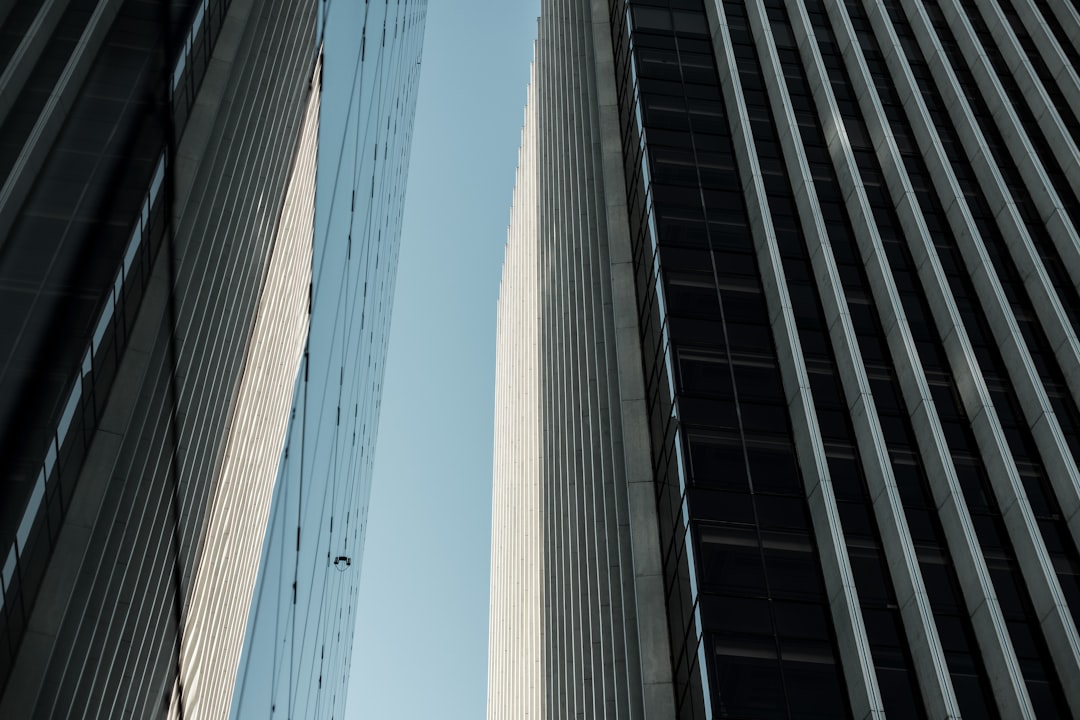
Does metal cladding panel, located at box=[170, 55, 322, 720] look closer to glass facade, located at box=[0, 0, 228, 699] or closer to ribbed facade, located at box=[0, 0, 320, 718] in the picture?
ribbed facade, located at box=[0, 0, 320, 718]

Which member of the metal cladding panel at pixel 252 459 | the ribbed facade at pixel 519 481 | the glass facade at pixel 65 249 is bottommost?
the glass facade at pixel 65 249

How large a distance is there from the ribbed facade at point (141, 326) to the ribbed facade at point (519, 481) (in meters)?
27.1

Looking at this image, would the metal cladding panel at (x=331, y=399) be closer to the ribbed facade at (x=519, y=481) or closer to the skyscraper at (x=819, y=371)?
the skyscraper at (x=819, y=371)

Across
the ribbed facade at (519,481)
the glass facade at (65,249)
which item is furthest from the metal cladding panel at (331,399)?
the ribbed facade at (519,481)

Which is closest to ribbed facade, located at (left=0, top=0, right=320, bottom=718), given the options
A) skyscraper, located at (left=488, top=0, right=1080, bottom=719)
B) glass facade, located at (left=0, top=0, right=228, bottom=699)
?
glass facade, located at (left=0, top=0, right=228, bottom=699)

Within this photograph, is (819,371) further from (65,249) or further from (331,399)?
(65,249)

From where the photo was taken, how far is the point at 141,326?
592 inches

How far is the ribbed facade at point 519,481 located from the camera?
57.9m

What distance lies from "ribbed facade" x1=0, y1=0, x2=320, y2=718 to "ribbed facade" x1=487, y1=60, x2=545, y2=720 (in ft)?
89.0

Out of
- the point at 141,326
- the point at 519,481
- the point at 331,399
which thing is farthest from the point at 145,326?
the point at 519,481

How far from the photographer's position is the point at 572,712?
41.5 meters

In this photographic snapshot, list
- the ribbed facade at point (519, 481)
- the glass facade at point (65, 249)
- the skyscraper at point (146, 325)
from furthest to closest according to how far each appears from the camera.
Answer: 1. the ribbed facade at point (519, 481)
2. the skyscraper at point (146, 325)
3. the glass facade at point (65, 249)

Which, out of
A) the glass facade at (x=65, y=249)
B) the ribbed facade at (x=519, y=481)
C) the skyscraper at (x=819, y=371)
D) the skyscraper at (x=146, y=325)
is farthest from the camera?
the ribbed facade at (x=519, y=481)

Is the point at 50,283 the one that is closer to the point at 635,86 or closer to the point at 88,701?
the point at 88,701
